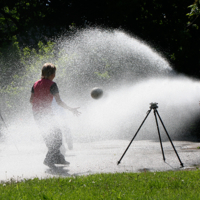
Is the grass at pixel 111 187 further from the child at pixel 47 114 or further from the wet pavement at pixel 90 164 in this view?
the child at pixel 47 114

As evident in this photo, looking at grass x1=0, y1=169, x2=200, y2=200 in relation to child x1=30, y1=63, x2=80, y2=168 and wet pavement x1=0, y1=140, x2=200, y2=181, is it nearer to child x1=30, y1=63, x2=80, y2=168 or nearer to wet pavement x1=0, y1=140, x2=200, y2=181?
wet pavement x1=0, y1=140, x2=200, y2=181

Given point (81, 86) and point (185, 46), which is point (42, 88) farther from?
point (185, 46)

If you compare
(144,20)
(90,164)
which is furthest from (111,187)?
(144,20)

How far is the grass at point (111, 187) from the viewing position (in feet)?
12.6

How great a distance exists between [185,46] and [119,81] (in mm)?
2756

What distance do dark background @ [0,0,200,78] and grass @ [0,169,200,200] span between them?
733cm

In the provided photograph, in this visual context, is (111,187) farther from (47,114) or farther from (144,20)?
(144,20)

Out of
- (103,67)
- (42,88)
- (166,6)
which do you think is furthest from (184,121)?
(42,88)

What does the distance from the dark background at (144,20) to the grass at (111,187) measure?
733 centimetres

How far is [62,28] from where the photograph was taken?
22.4 m

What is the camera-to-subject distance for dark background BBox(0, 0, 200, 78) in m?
12.6

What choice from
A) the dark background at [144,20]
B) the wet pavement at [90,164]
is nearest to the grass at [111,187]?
the wet pavement at [90,164]

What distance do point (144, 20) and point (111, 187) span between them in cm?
1270

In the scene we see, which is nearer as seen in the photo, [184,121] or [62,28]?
[184,121]
